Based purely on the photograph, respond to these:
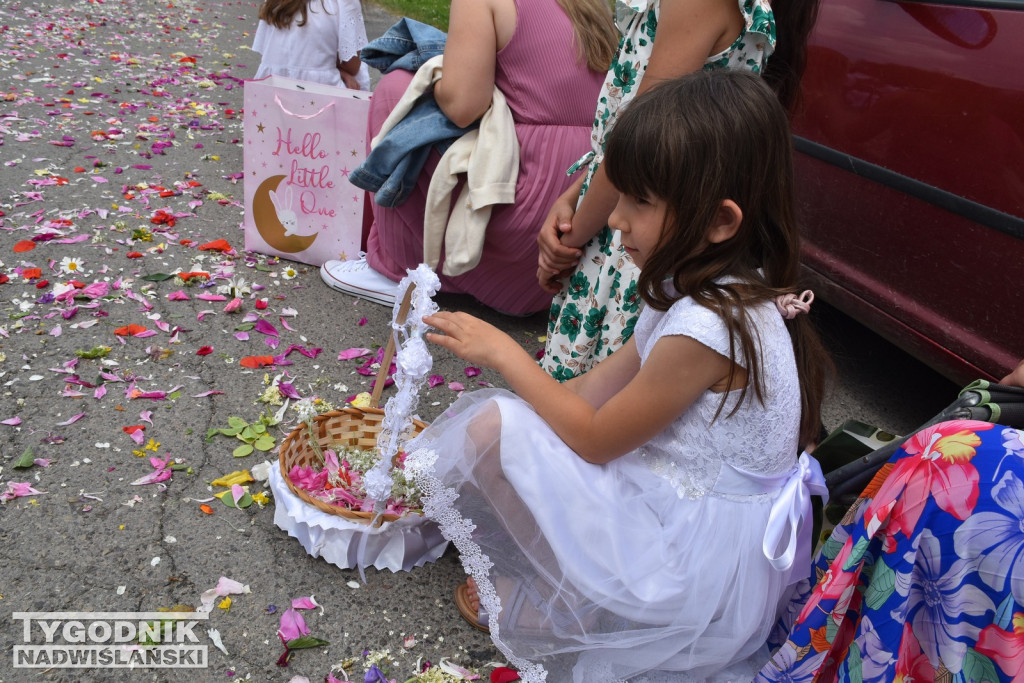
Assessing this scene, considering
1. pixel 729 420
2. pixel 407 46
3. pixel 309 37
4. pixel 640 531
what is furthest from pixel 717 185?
pixel 309 37

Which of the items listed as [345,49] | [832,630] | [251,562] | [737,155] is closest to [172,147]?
[345,49]

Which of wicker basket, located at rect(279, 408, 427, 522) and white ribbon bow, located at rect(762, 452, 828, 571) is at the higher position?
white ribbon bow, located at rect(762, 452, 828, 571)

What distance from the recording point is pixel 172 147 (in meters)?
4.50

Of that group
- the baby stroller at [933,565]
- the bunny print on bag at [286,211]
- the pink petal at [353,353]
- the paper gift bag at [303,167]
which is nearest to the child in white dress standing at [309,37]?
the paper gift bag at [303,167]

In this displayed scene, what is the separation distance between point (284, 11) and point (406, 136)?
147 cm

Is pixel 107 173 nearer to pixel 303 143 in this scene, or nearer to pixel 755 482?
pixel 303 143

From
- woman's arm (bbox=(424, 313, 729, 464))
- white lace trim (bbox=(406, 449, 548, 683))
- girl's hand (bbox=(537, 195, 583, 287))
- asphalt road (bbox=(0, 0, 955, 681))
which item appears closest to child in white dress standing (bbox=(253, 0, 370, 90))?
asphalt road (bbox=(0, 0, 955, 681))

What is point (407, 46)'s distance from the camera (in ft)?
9.87

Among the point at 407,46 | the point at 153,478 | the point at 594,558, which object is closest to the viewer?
the point at 594,558

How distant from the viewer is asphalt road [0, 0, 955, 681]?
1784 mm

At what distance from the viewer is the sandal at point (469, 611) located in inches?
70.1

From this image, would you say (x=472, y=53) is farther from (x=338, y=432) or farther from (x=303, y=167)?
(x=338, y=432)

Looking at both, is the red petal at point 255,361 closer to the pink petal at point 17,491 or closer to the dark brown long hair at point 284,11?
the pink petal at point 17,491

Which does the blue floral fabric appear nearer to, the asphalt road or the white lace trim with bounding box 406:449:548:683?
the white lace trim with bounding box 406:449:548:683
